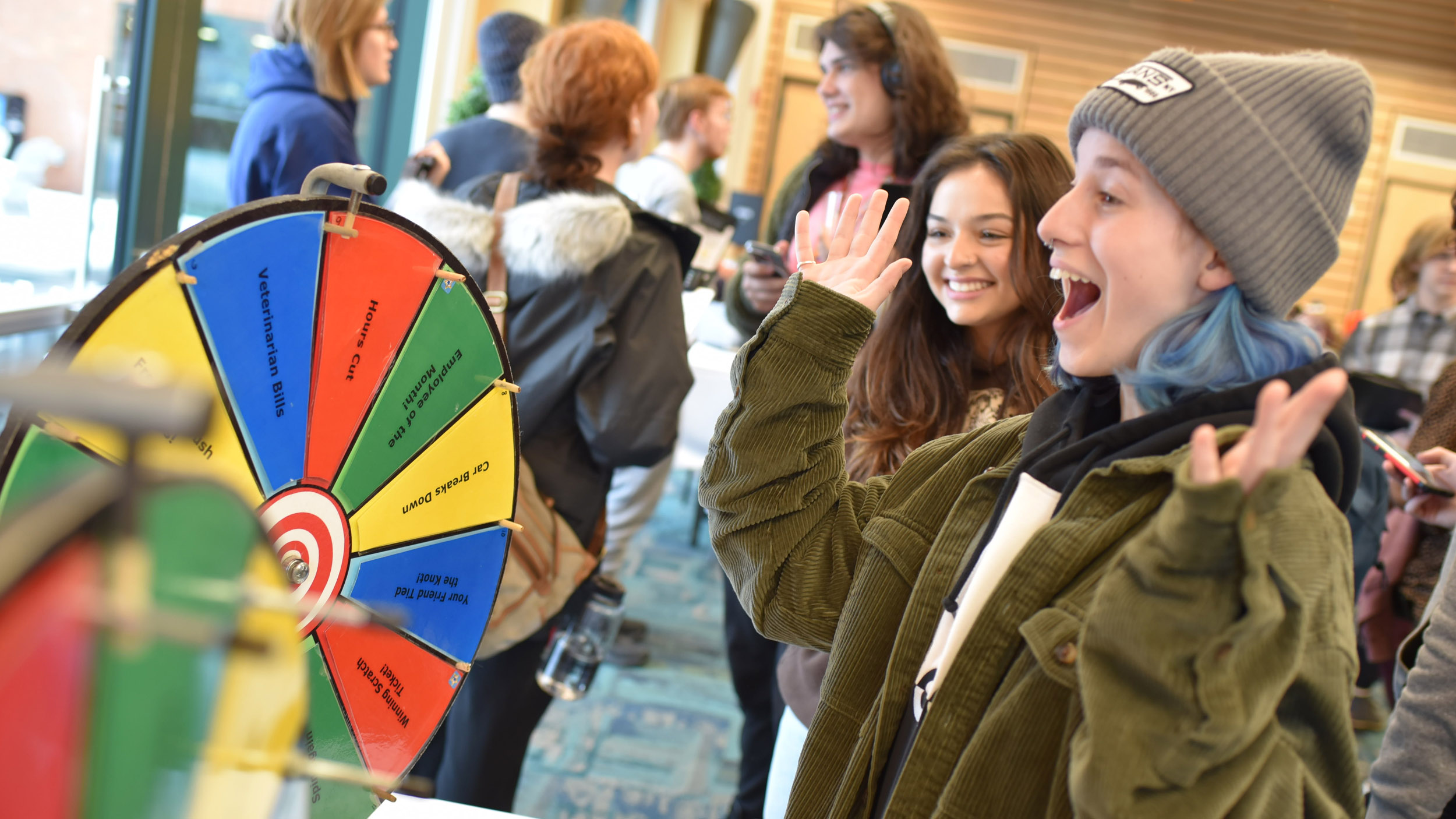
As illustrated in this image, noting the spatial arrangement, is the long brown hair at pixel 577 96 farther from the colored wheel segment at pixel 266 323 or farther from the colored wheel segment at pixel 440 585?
the colored wheel segment at pixel 266 323

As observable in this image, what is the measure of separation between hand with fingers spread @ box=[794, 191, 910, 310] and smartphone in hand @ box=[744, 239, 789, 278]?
97 centimetres

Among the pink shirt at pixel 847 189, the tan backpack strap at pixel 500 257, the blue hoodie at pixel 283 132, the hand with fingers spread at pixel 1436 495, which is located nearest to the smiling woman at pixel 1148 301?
the tan backpack strap at pixel 500 257

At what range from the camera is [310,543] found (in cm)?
81

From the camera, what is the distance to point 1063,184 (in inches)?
68.6

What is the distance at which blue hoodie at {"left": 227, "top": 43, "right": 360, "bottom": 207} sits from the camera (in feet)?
7.70

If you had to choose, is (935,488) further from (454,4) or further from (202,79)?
(454,4)

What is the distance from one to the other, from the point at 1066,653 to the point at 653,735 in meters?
2.27

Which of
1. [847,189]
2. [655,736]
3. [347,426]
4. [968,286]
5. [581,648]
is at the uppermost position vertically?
[847,189]

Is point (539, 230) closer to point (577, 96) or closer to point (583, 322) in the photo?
point (583, 322)

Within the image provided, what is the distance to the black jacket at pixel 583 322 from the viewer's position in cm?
190

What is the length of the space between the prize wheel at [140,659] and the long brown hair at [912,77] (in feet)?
6.77

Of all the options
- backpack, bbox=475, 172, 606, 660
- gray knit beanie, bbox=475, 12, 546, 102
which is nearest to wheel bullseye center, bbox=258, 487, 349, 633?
backpack, bbox=475, 172, 606, 660

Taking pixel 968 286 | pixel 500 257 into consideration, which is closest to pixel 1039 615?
pixel 968 286

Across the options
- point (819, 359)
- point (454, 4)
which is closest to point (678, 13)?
point (454, 4)
